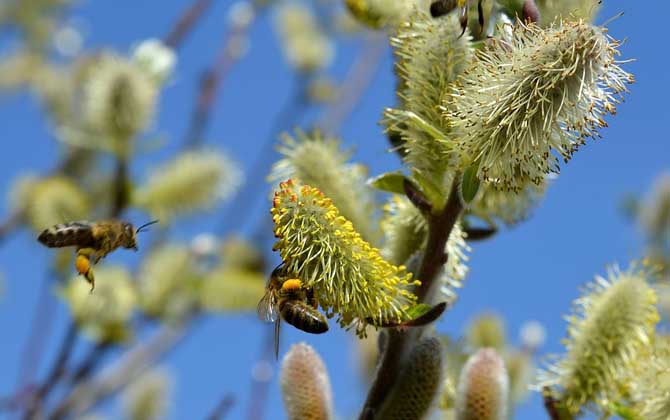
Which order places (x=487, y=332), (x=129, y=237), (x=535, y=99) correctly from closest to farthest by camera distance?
(x=535, y=99), (x=129, y=237), (x=487, y=332)

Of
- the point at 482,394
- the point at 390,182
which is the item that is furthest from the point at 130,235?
the point at 482,394

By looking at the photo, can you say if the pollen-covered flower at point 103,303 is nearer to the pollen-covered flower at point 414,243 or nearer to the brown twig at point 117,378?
the brown twig at point 117,378

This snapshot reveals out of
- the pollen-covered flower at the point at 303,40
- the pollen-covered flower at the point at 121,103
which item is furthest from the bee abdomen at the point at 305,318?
the pollen-covered flower at the point at 303,40

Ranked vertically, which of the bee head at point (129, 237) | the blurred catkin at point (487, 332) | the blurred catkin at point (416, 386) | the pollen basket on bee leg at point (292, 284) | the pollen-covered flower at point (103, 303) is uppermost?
the pollen-covered flower at point (103, 303)

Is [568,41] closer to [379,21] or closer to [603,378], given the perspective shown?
[379,21]

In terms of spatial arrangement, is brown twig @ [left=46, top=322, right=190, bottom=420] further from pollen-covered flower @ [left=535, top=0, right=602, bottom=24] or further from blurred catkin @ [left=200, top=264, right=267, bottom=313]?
pollen-covered flower @ [left=535, top=0, right=602, bottom=24]

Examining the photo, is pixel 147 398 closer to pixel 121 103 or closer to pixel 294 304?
pixel 121 103
